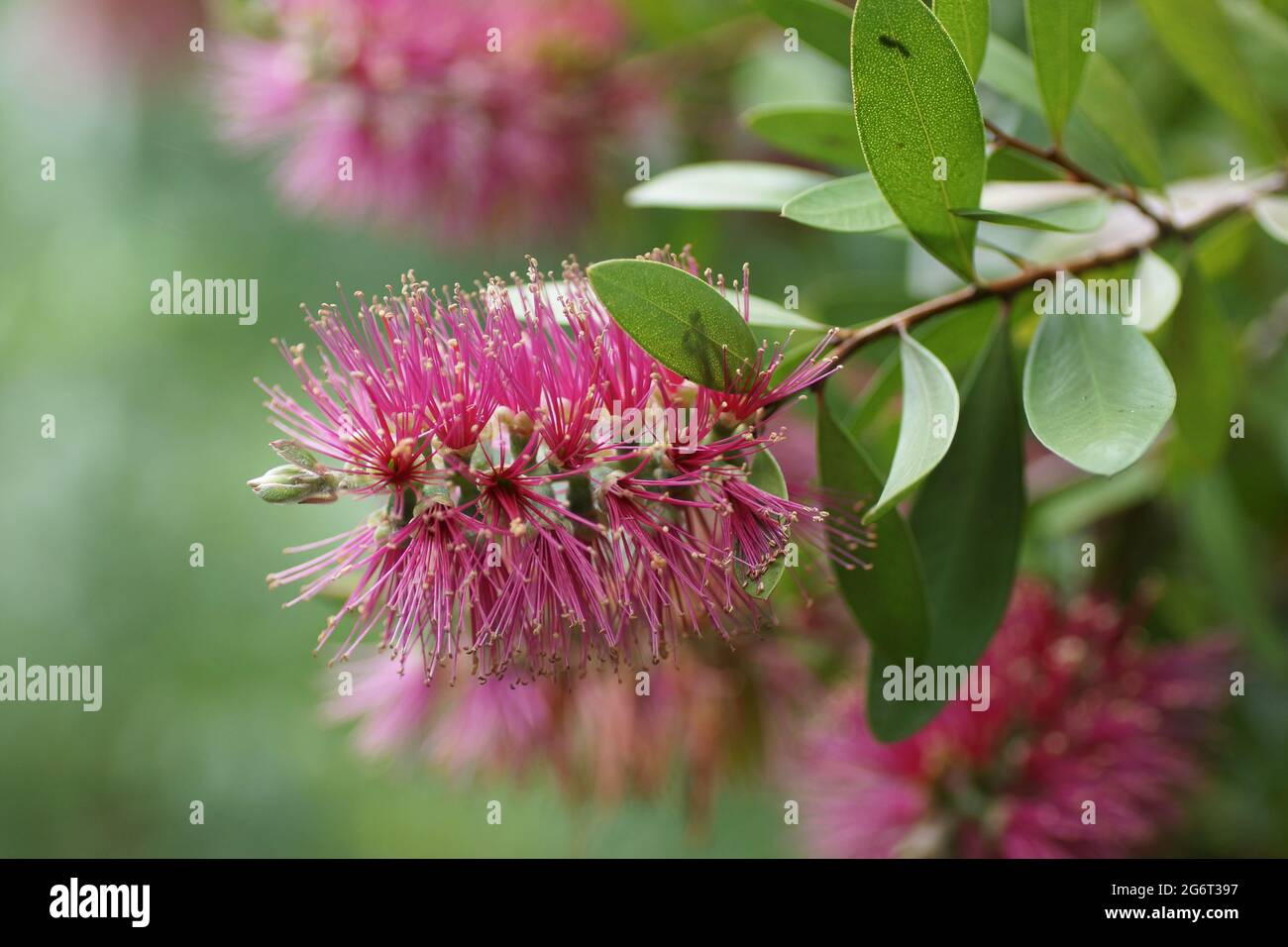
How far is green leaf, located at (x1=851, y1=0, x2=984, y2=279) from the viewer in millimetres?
611

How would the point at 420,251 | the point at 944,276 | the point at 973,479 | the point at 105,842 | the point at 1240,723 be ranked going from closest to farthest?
1. the point at 973,479
2. the point at 944,276
3. the point at 1240,723
4. the point at 420,251
5. the point at 105,842

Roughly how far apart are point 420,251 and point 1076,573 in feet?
4.18

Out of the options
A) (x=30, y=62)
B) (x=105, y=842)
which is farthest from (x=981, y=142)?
(x=30, y=62)

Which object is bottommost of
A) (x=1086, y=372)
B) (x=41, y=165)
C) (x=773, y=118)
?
(x=1086, y=372)

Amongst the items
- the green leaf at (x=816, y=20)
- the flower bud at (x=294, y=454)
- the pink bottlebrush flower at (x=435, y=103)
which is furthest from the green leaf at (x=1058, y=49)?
the pink bottlebrush flower at (x=435, y=103)

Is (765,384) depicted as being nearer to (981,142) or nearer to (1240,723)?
(981,142)

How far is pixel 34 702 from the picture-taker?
7.43ft

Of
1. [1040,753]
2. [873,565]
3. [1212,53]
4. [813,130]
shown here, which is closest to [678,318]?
[873,565]

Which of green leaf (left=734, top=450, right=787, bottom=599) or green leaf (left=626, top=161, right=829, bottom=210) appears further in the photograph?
green leaf (left=626, top=161, right=829, bottom=210)

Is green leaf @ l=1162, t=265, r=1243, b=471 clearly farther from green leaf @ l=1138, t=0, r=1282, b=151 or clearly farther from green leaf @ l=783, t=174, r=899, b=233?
green leaf @ l=783, t=174, r=899, b=233

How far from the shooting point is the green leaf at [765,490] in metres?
0.63

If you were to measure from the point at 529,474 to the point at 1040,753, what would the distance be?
69 centimetres

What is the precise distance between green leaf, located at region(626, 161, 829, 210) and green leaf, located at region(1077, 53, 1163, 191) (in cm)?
21

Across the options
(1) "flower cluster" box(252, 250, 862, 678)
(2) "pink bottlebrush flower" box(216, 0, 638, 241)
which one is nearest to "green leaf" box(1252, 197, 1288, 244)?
(1) "flower cluster" box(252, 250, 862, 678)
